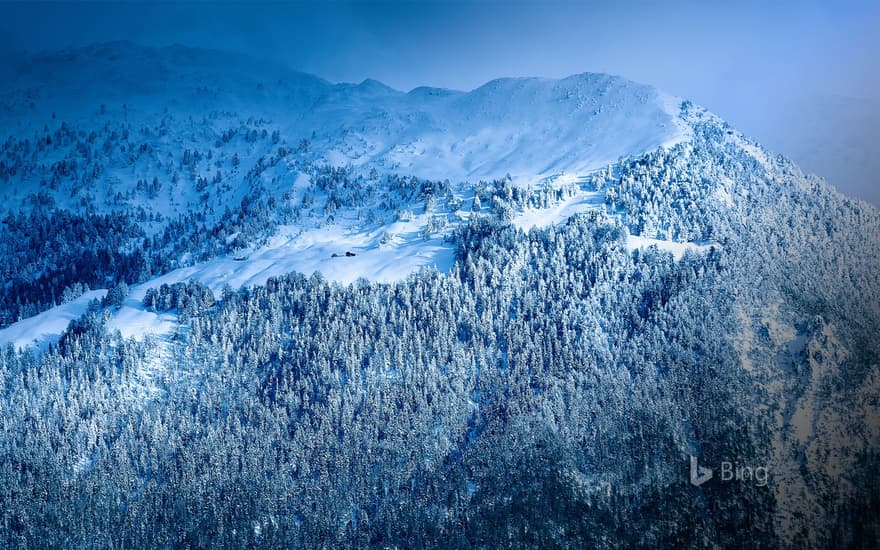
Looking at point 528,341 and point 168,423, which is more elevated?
point 528,341

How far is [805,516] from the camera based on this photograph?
155000 millimetres

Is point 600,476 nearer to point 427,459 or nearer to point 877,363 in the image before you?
point 427,459

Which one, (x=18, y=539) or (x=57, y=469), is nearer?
(x=18, y=539)

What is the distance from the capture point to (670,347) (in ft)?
625

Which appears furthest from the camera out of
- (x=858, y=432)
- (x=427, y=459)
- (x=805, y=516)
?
(x=427, y=459)

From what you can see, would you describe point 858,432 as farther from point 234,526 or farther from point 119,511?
point 119,511

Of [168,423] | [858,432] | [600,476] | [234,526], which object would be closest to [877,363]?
[858,432]

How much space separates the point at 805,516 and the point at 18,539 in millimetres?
211400

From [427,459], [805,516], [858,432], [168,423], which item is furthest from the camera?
[168,423]

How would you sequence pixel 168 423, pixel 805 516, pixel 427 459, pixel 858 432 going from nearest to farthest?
pixel 805 516 → pixel 858 432 → pixel 427 459 → pixel 168 423

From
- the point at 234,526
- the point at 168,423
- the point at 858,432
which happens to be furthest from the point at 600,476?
the point at 168,423

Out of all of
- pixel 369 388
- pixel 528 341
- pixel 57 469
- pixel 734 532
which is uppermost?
pixel 528 341

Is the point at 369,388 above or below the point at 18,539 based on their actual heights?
above

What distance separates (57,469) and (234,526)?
59.4 m
